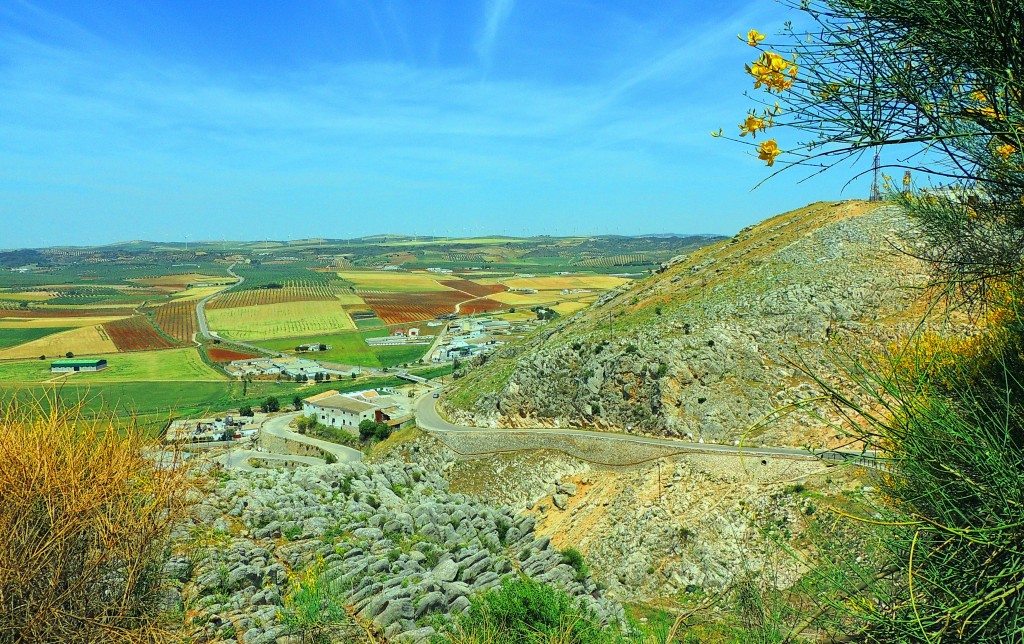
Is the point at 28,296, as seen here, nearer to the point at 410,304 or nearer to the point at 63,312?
the point at 63,312

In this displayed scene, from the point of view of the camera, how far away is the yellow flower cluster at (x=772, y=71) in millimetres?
5062

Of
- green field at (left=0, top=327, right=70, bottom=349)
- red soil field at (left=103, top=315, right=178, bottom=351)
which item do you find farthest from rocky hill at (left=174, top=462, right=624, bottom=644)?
Answer: green field at (left=0, top=327, right=70, bottom=349)

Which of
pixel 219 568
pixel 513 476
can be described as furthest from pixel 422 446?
pixel 219 568

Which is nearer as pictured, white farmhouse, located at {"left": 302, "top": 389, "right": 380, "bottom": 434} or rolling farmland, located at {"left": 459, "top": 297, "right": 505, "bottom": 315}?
white farmhouse, located at {"left": 302, "top": 389, "right": 380, "bottom": 434}

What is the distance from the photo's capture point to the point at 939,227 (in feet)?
23.7

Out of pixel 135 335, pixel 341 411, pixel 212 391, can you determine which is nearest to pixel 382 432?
pixel 341 411

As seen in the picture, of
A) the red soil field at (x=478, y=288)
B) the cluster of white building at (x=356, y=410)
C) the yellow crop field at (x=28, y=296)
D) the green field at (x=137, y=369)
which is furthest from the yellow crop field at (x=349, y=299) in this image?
the cluster of white building at (x=356, y=410)

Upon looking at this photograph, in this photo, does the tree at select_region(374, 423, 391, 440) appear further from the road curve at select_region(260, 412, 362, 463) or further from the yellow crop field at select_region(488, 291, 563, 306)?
the yellow crop field at select_region(488, 291, 563, 306)

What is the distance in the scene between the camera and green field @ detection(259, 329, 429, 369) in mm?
100875

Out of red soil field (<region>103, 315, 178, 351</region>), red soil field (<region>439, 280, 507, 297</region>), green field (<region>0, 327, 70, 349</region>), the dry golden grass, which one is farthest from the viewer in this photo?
red soil field (<region>439, 280, 507, 297</region>)

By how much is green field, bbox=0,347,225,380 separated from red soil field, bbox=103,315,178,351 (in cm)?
548

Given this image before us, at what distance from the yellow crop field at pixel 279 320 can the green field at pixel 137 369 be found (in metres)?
20.1

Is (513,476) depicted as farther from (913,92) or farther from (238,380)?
(238,380)

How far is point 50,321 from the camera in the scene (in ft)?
416
